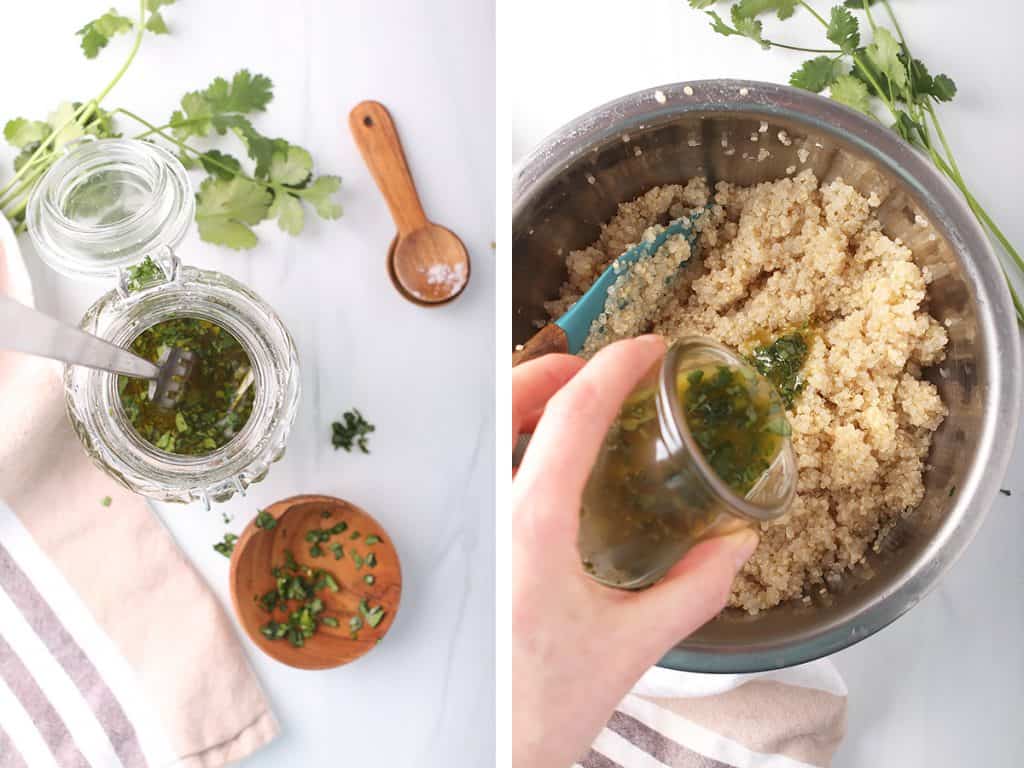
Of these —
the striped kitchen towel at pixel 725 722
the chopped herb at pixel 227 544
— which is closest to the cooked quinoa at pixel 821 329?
the striped kitchen towel at pixel 725 722

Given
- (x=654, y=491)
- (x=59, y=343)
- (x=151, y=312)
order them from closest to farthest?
(x=654, y=491)
(x=59, y=343)
(x=151, y=312)

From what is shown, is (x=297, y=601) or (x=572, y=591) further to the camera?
(x=297, y=601)

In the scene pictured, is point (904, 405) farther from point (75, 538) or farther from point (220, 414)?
point (75, 538)

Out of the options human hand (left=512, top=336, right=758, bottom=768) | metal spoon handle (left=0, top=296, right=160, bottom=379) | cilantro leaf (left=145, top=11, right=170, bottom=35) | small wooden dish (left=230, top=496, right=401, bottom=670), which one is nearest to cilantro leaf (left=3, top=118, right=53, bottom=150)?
cilantro leaf (left=145, top=11, right=170, bottom=35)

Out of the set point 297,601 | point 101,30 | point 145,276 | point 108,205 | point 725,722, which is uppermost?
point 101,30

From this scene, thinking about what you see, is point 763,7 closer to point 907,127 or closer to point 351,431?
point 907,127

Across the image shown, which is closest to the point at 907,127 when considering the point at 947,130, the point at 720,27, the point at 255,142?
the point at 947,130

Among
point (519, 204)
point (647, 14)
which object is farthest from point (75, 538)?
point (647, 14)
